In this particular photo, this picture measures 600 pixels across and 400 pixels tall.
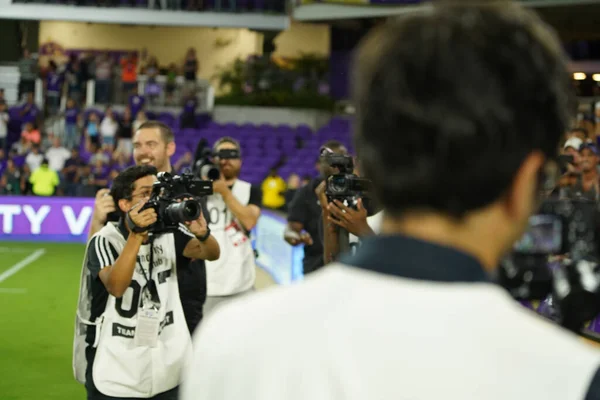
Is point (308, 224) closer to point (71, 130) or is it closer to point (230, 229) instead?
point (230, 229)

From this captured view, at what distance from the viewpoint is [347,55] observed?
32906mm

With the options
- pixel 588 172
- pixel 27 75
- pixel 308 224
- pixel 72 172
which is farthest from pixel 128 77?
pixel 588 172

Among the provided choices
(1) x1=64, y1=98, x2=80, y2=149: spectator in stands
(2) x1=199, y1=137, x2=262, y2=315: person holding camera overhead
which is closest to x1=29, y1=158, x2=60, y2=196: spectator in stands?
(1) x1=64, y1=98, x2=80, y2=149: spectator in stands

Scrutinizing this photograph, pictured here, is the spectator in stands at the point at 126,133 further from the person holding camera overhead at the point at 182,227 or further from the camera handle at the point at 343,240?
the camera handle at the point at 343,240

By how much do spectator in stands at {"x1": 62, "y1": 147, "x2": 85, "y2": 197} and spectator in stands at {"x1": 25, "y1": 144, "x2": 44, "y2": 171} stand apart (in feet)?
1.96

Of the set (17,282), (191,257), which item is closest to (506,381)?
(191,257)

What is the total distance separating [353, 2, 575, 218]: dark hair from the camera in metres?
1.15

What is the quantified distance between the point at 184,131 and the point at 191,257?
21694 millimetres

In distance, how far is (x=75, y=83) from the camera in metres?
27.9

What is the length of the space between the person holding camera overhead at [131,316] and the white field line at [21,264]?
395 inches

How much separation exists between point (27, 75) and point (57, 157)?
6.52 metres

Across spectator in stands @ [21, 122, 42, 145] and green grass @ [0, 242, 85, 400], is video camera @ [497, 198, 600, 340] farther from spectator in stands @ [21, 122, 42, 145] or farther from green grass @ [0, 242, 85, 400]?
spectator in stands @ [21, 122, 42, 145]

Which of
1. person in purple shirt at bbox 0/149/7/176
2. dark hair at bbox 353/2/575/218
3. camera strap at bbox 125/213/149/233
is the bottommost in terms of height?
person in purple shirt at bbox 0/149/7/176

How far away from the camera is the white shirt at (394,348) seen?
1.10 meters
